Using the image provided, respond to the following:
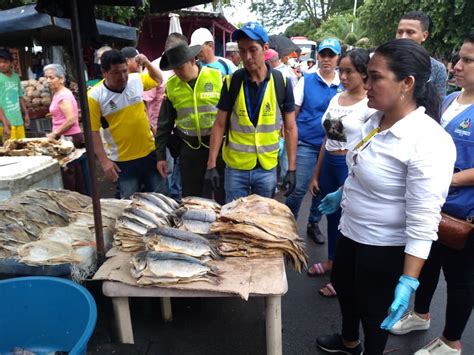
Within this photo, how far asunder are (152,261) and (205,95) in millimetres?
1867

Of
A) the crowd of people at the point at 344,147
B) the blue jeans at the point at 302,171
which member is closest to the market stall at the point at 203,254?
the crowd of people at the point at 344,147

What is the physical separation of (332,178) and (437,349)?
1.55 metres

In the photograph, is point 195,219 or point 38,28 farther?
point 38,28

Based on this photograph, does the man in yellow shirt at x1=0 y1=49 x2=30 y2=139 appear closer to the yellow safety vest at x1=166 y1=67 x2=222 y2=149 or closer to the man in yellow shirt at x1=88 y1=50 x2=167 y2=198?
the man in yellow shirt at x1=88 y1=50 x2=167 y2=198

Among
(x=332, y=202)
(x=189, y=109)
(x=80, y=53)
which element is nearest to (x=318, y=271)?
(x=332, y=202)

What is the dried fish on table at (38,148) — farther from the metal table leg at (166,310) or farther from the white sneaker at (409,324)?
the white sneaker at (409,324)

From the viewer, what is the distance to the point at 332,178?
3449 mm

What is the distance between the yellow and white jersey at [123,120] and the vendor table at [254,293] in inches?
76.7

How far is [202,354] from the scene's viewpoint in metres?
2.71

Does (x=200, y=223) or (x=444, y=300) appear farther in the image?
(x=444, y=300)

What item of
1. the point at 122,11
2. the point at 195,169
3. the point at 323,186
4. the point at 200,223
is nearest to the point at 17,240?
the point at 200,223

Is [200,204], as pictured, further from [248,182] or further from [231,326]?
[231,326]

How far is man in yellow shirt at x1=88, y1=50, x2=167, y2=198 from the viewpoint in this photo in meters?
3.67

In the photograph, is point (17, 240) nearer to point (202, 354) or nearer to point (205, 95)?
point (202, 354)
